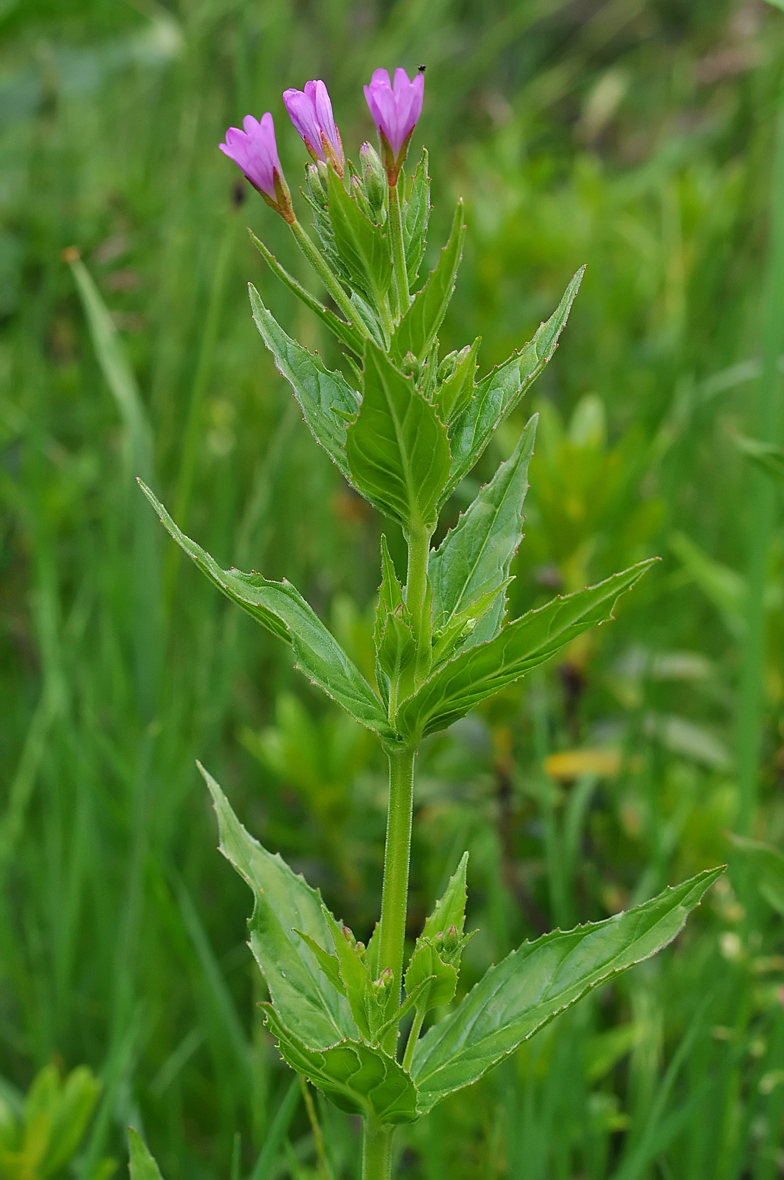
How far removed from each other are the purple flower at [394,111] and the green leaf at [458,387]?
0.14 metres

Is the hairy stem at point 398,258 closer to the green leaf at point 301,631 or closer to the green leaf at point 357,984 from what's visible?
the green leaf at point 301,631

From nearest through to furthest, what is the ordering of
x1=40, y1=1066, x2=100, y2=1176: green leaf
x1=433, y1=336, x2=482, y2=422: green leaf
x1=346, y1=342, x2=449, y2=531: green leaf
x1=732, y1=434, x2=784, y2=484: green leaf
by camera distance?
x1=346, y1=342, x2=449, y2=531: green leaf → x1=433, y1=336, x2=482, y2=422: green leaf → x1=732, y1=434, x2=784, y2=484: green leaf → x1=40, y1=1066, x2=100, y2=1176: green leaf

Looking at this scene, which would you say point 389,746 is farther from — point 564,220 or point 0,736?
point 564,220

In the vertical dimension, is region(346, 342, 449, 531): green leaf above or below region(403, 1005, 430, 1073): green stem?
above

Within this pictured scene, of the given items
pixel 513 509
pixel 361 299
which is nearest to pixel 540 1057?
pixel 513 509

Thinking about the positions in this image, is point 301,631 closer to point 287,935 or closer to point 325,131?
point 287,935

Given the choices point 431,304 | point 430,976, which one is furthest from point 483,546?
point 430,976

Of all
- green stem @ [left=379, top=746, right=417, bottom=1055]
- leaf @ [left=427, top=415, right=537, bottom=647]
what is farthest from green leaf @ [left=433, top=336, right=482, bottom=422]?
green stem @ [left=379, top=746, right=417, bottom=1055]

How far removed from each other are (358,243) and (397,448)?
0.49 feet

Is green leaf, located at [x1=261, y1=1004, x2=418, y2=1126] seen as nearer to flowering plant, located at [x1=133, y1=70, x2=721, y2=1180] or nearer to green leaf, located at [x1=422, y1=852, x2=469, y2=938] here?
flowering plant, located at [x1=133, y1=70, x2=721, y2=1180]

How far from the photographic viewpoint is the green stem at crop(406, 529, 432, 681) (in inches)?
35.6

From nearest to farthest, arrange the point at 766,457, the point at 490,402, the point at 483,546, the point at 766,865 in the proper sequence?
the point at 490,402, the point at 483,546, the point at 766,457, the point at 766,865

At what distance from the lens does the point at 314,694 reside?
103 inches

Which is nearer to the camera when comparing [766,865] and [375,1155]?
[375,1155]
